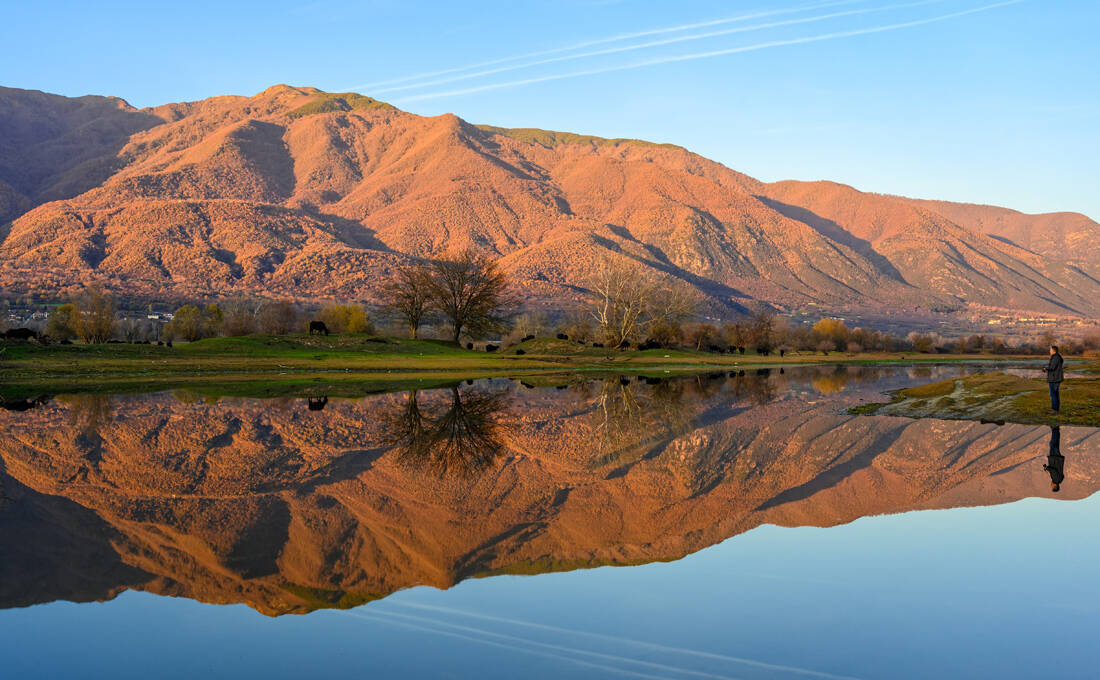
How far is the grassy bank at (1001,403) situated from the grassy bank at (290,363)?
23522mm

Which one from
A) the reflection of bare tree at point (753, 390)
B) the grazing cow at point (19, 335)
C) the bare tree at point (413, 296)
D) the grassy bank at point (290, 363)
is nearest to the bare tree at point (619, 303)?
the grassy bank at point (290, 363)

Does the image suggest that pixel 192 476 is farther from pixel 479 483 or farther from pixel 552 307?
pixel 552 307

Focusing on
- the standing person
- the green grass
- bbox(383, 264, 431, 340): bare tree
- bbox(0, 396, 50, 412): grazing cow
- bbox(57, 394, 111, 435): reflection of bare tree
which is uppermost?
bbox(383, 264, 431, 340): bare tree

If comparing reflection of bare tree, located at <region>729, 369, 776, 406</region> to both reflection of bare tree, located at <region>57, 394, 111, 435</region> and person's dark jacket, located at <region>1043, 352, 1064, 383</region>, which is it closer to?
person's dark jacket, located at <region>1043, 352, 1064, 383</region>

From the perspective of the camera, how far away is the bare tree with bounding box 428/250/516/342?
3103 inches

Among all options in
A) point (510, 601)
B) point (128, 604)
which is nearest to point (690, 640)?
point (510, 601)

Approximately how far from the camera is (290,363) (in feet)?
178

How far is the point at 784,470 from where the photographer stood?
1720 cm

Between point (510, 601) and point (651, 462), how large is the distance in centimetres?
964

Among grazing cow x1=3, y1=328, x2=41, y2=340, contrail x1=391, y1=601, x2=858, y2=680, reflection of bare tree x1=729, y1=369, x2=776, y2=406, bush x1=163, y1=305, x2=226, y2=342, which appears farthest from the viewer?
bush x1=163, y1=305, x2=226, y2=342

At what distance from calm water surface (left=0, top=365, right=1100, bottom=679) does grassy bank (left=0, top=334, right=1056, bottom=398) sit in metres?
20.1

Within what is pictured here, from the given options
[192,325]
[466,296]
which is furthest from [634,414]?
[192,325]

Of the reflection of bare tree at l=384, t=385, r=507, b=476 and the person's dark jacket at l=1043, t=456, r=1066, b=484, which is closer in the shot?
the person's dark jacket at l=1043, t=456, r=1066, b=484

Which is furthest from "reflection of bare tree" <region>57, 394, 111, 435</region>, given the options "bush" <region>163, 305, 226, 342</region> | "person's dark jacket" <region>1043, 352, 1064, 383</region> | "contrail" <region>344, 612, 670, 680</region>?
"bush" <region>163, 305, 226, 342</region>
